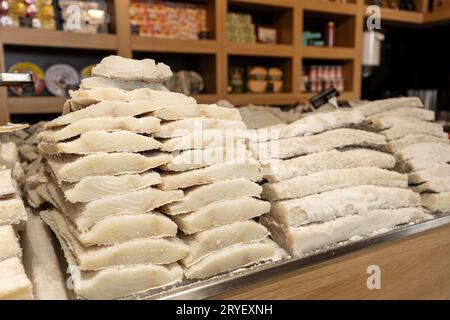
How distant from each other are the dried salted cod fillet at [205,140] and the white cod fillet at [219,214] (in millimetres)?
152

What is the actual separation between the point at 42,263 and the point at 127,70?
0.55m

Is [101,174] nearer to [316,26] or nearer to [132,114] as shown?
[132,114]

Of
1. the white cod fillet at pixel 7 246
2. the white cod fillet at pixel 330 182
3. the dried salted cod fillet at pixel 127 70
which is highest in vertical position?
the dried salted cod fillet at pixel 127 70

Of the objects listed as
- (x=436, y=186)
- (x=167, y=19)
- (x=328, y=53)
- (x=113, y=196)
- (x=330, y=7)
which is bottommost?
(x=436, y=186)

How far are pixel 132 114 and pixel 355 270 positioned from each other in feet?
2.51

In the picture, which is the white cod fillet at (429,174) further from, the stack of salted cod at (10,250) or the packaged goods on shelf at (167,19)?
the packaged goods on shelf at (167,19)

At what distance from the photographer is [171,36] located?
8.82 feet

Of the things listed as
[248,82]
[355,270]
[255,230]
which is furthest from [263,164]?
[248,82]

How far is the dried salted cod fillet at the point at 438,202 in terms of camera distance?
1.32 m

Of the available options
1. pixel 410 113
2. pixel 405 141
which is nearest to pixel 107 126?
pixel 405 141

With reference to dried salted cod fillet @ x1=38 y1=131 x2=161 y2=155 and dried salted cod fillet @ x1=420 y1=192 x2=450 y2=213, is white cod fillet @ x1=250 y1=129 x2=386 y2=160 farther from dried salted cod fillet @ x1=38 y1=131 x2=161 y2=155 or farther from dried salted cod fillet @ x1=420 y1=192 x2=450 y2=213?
dried salted cod fillet @ x1=38 y1=131 x2=161 y2=155

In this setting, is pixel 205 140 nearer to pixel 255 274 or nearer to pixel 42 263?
pixel 255 274

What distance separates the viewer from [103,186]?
84cm

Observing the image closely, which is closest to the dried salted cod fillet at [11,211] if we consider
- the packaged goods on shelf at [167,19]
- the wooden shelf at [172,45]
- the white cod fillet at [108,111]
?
the white cod fillet at [108,111]
